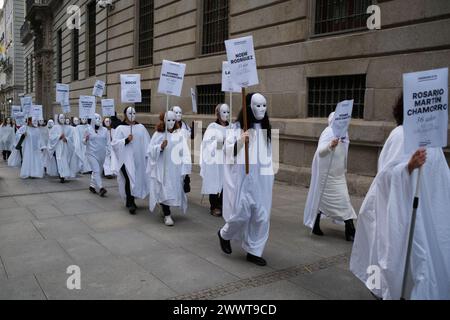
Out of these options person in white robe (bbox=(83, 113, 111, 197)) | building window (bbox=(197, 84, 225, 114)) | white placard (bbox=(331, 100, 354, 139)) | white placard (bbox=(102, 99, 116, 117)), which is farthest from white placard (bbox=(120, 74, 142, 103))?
building window (bbox=(197, 84, 225, 114))

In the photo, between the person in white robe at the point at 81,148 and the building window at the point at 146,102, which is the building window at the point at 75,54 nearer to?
the building window at the point at 146,102

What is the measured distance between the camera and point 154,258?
504 centimetres

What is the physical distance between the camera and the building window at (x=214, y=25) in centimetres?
1359

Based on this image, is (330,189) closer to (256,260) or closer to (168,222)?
(256,260)

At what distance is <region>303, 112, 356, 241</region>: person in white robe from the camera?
5.87m

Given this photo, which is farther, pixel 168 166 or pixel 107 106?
pixel 107 106

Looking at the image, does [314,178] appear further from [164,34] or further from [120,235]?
[164,34]

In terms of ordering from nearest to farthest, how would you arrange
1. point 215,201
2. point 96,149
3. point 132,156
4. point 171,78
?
point 171,78
point 215,201
point 132,156
point 96,149

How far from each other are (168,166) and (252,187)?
2.44 metres

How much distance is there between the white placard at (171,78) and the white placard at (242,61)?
214 cm

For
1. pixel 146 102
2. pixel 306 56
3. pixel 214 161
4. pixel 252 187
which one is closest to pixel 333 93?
pixel 306 56

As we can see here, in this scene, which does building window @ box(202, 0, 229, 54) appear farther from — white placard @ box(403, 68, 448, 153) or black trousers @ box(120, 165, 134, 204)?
white placard @ box(403, 68, 448, 153)

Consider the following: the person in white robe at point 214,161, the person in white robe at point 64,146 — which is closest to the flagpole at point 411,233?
the person in white robe at point 214,161
